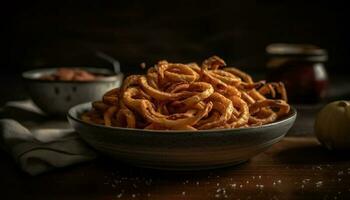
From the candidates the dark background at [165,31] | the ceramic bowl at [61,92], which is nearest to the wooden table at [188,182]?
the ceramic bowl at [61,92]

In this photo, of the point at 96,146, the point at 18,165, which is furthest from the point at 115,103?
the point at 18,165

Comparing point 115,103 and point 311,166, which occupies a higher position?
point 115,103

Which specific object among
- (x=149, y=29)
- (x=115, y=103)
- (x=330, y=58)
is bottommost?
(x=330, y=58)

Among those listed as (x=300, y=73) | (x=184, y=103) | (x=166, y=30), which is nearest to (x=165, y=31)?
(x=166, y=30)

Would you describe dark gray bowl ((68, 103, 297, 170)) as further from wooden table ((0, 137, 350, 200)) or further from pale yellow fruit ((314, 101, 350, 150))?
pale yellow fruit ((314, 101, 350, 150))

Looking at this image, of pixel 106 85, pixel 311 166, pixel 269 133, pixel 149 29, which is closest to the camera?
pixel 269 133

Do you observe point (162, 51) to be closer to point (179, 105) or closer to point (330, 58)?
point (330, 58)

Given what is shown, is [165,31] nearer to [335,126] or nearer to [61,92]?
[61,92]
